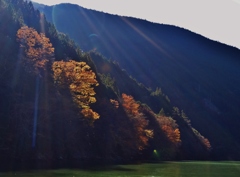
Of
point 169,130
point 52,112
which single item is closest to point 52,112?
point 52,112

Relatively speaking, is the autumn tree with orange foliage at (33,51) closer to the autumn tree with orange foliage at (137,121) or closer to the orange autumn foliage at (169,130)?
the autumn tree with orange foliage at (137,121)

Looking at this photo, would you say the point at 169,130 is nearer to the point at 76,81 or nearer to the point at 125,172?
the point at 76,81

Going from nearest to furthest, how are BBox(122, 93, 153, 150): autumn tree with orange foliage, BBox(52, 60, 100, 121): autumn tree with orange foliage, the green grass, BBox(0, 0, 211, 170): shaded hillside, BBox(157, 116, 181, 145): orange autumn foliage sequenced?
the green grass < BBox(0, 0, 211, 170): shaded hillside < BBox(52, 60, 100, 121): autumn tree with orange foliage < BBox(122, 93, 153, 150): autumn tree with orange foliage < BBox(157, 116, 181, 145): orange autumn foliage

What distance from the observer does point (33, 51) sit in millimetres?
68062

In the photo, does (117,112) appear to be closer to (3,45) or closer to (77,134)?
(77,134)

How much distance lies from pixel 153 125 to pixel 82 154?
5214 centimetres

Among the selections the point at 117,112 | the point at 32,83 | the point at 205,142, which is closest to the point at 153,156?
the point at 117,112

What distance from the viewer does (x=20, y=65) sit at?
67750mm

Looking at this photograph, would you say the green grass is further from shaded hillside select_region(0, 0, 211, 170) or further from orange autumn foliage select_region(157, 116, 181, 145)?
orange autumn foliage select_region(157, 116, 181, 145)

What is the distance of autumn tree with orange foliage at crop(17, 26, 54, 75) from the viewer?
224 ft

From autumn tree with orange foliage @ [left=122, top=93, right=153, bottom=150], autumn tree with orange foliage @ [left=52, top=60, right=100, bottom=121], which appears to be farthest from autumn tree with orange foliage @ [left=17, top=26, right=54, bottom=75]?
autumn tree with orange foliage @ [left=122, top=93, right=153, bottom=150]

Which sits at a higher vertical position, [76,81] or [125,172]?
[76,81]

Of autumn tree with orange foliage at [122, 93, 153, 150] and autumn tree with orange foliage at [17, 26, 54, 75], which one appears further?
autumn tree with orange foliage at [122, 93, 153, 150]

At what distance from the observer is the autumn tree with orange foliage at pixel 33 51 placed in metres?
68.3
